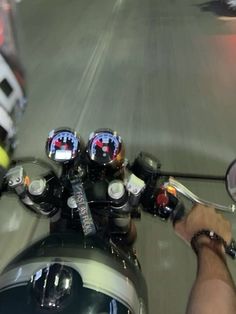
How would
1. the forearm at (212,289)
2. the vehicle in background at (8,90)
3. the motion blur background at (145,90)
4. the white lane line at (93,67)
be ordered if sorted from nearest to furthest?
the forearm at (212,289), the vehicle in background at (8,90), the motion blur background at (145,90), the white lane line at (93,67)

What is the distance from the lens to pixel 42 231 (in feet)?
4.53

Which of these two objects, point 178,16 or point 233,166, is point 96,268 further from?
point 178,16

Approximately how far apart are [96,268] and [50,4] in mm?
2501

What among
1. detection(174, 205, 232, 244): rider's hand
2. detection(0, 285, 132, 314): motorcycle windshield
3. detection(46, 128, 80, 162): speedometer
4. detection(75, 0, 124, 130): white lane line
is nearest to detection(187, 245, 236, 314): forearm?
detection(174, 205, 232, 244): rider's hand

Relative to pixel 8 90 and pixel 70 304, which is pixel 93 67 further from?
pixel 70 304

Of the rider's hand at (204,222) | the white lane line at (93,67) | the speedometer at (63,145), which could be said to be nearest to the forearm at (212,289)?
the rider's hand at (204,222)

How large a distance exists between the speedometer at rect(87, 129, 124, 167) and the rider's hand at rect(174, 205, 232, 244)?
180 millimetres

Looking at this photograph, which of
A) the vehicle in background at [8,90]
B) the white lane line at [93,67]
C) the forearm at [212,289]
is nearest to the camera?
the forearm at [212,289]

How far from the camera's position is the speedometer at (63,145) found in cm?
89

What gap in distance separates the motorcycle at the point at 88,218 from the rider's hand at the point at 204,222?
16 mm

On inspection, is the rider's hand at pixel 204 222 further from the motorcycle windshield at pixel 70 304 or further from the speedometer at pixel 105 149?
the motorcycle windshield at pixel 70 304

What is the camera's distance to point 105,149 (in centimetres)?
89

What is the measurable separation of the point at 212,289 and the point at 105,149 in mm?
324

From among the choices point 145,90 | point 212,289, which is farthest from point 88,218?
point 145,90
